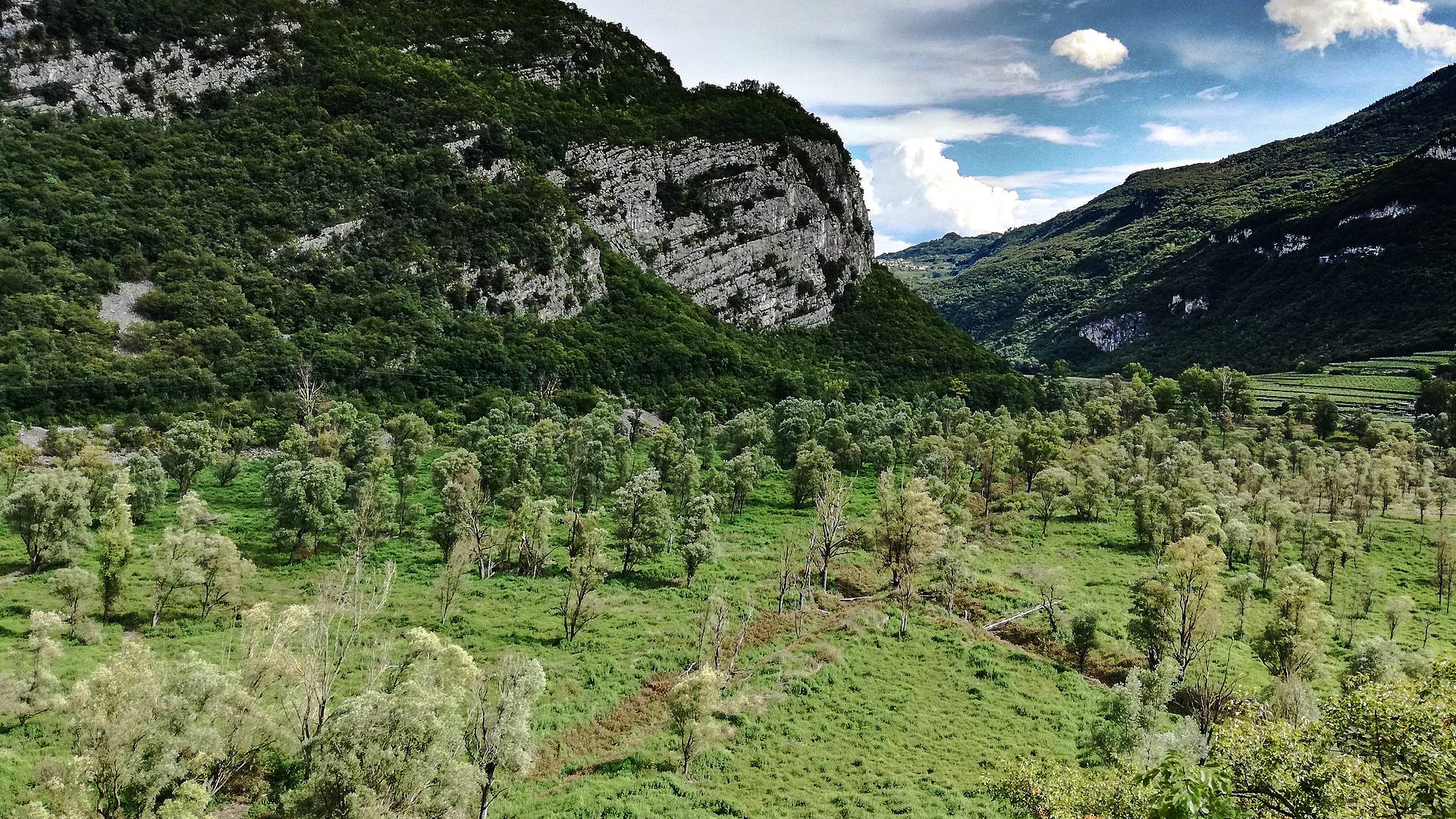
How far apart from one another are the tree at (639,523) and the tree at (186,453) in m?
45.5

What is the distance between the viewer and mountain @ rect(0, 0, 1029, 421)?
346 feet

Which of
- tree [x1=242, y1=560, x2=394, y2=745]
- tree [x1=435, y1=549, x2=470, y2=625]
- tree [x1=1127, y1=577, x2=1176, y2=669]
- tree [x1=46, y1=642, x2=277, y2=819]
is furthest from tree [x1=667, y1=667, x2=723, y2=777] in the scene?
tree [x1=1127, y1=577, x2=1176, y2=669]

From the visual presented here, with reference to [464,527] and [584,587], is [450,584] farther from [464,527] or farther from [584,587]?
[464,527]

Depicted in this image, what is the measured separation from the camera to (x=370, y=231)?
459ft

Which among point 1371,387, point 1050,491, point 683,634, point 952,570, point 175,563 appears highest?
point 1371,387

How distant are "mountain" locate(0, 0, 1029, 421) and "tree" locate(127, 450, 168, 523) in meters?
38.7

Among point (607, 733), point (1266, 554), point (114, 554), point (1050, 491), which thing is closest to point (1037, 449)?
point (1050, 491)

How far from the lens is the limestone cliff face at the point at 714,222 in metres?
179

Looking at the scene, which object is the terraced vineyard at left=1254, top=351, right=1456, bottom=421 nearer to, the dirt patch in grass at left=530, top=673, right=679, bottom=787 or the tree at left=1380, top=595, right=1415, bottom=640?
the tree at left=1380, top=595, right=1415, bottom=640

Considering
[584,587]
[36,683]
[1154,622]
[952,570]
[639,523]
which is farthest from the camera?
[639,523]

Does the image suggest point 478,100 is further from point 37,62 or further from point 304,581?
point 304,581

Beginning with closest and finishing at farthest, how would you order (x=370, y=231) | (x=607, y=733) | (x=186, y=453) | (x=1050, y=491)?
(x=607, y=733), (x=186, y=453), (x=1050, y=491), (x=370, y=231)

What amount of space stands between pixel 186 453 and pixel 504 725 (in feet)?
212

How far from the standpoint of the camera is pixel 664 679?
137 ft
